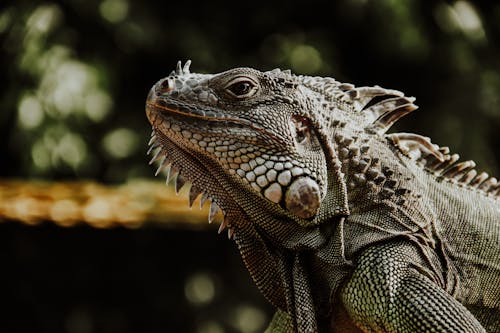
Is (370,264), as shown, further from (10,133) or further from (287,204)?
(10,133)

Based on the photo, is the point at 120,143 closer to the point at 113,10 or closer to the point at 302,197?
the point at 113,10

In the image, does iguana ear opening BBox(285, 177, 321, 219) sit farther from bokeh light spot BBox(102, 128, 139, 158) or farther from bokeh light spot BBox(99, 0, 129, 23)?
bokeh light spot BBox(99, 0, 129, 23)

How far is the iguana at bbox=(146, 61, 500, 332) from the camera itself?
262cm

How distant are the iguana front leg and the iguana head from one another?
250 mm

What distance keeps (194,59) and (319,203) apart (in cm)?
626

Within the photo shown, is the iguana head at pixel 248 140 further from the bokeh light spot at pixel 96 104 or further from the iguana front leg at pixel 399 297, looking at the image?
the bokeh light spot at pixel 96 104

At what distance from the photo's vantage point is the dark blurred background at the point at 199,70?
7.68 metres

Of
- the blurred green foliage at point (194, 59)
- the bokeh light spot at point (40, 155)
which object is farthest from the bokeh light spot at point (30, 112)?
the bokeh light spot at point (40, 155)

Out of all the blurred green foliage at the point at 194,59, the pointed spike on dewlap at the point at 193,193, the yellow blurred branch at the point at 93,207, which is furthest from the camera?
the blurred green foliage at the point at 194,59

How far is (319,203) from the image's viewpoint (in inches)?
103

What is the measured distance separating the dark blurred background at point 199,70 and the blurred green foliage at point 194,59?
2 cm

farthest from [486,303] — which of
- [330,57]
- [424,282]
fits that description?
[330,57]

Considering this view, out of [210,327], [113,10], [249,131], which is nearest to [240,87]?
[249,131]

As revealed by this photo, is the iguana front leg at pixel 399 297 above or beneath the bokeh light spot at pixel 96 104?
above
